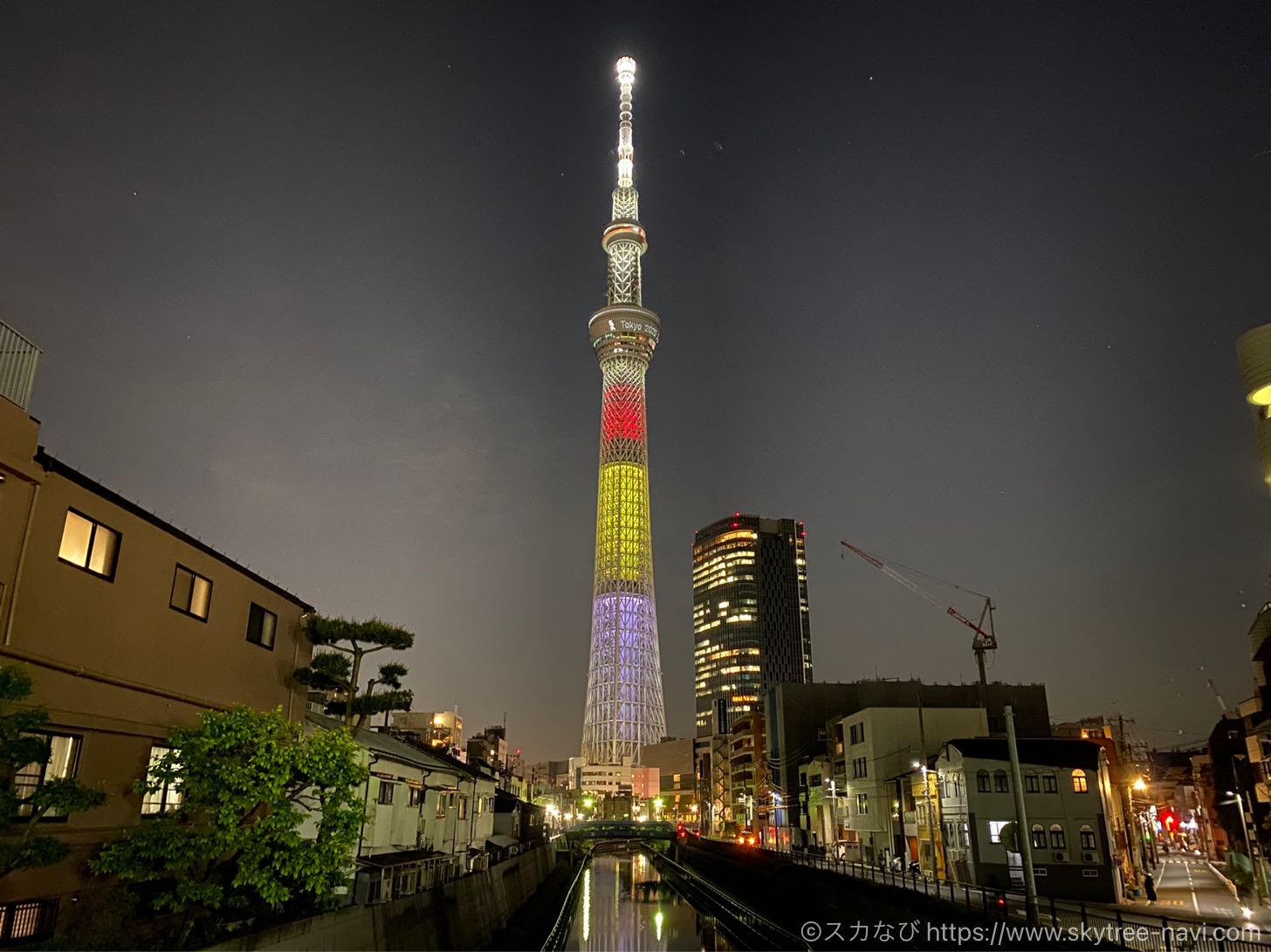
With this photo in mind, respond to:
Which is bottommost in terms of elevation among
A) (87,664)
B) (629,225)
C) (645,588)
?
(87,664)

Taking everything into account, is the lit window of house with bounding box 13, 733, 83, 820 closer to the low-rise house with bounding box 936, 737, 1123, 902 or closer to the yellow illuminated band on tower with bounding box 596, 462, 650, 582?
the low-rise house with bounding box 936, 737, 1123, 902

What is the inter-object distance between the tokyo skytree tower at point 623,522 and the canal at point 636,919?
52.8m

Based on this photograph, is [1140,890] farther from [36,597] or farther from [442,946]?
[36,597]

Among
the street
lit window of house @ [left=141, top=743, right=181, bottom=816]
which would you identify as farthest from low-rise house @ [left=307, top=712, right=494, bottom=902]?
the street

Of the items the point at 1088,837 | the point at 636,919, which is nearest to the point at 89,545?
the point at 636,919

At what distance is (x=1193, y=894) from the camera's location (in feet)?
115

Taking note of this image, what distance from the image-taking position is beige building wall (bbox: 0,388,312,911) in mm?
14039

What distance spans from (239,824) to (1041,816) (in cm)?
3526

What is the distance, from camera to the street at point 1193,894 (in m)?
28.8

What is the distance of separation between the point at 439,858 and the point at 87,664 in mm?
16391

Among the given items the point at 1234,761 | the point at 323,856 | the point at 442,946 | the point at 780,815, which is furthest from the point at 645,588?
the point at 323,856

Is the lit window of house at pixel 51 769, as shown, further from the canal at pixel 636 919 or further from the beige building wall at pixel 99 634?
the canal at pixel 636 919

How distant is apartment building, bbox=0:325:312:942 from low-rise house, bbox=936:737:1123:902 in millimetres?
32135

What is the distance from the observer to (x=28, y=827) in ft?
41.0
